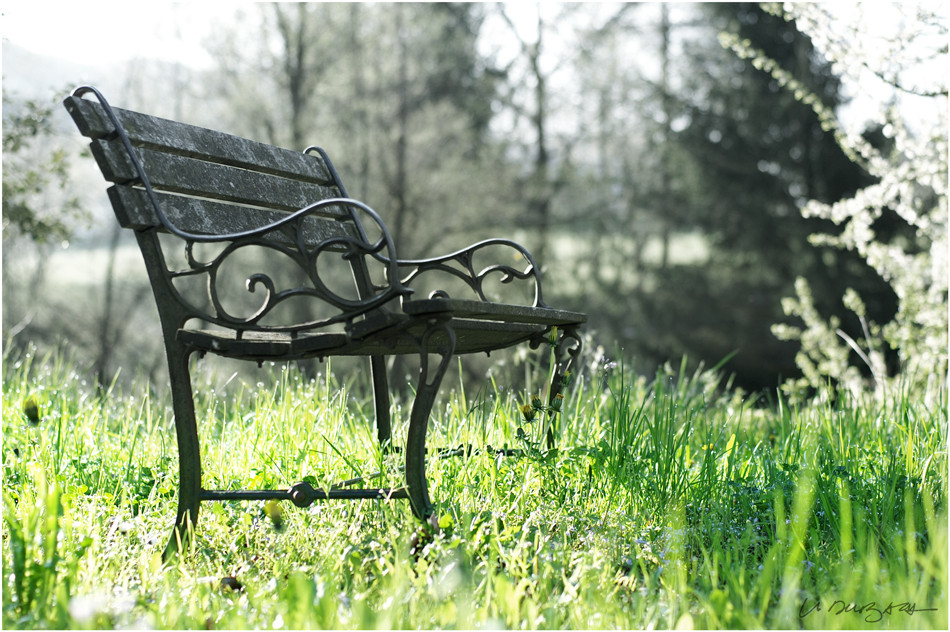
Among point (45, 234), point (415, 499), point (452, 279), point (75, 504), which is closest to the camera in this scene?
point (415, 499)

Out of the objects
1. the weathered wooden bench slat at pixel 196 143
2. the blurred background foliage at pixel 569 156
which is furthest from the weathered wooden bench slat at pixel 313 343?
the blurred background foliage at pixel 569 156

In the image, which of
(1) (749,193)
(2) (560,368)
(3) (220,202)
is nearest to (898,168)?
(2) (560,368)

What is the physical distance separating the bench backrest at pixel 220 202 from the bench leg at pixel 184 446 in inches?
4.6

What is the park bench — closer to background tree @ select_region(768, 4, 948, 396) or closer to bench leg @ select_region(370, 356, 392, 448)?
bench leg @ select_region(370, 356, 392, 448)

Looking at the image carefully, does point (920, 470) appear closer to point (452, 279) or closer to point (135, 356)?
point (452, 279)

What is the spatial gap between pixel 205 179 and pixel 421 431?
1027mm

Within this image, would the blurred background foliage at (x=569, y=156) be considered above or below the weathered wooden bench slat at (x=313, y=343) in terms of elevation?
above

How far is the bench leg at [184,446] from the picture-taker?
1.91m

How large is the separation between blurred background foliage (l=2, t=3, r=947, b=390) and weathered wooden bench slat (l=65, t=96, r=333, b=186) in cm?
969

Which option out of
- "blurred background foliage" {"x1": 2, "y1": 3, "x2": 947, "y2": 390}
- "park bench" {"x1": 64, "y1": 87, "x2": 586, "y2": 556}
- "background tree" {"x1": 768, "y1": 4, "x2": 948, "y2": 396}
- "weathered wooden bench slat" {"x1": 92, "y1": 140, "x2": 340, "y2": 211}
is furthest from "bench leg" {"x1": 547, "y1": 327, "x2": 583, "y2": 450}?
"blurred background foliage" {"x1": 2, "y1": 3, "x2": 947, "y2": 390}

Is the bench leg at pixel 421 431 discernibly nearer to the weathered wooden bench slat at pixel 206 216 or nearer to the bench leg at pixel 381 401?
the weathered wooden bench slat at pixel 206 216

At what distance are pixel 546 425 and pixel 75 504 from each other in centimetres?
124

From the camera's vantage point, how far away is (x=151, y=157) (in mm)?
2180

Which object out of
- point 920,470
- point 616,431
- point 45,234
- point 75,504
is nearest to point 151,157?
point 75,504
